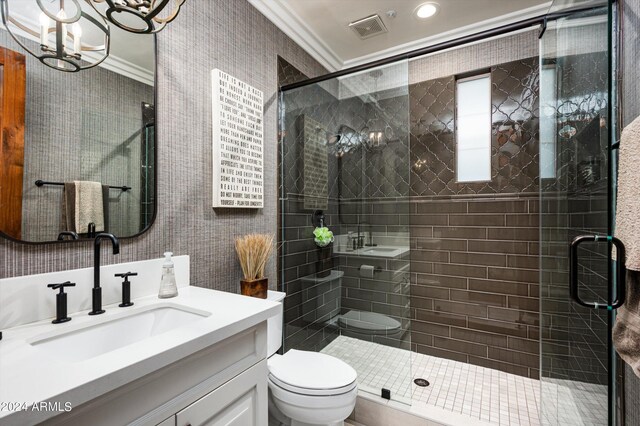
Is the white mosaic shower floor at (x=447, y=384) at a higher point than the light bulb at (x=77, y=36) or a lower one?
lower

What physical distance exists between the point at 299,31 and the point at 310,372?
2440 mm

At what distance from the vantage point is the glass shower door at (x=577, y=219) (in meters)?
1.08

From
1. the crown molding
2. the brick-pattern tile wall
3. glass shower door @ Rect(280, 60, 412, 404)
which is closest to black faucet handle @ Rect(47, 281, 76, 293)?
the crown molding

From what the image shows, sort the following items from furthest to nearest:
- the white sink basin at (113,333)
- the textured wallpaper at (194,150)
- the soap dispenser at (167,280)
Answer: the textured wallpaper at (194,150)
the soap dispenser at (167,280)
the white sink basin at (113,333)

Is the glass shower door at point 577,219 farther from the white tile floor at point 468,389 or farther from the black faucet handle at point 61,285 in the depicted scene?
the black faucet handle at point 61,285

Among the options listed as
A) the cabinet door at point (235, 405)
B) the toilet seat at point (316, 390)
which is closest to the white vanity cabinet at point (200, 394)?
the cabinet door at point (235, 405)

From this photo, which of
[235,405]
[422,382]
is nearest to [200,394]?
[235,405]

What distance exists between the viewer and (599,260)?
112cm

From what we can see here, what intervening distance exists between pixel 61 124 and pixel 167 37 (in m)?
0.68

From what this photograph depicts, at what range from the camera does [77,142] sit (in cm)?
113

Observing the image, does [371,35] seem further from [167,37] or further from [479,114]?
[167,37]

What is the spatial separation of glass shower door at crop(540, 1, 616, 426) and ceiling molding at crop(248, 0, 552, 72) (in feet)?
3.12

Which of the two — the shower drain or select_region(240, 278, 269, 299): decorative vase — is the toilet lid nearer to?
select_region(240, 278, 269, 299): decorative vase

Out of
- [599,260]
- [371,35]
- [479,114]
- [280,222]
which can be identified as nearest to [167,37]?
[280,222]
